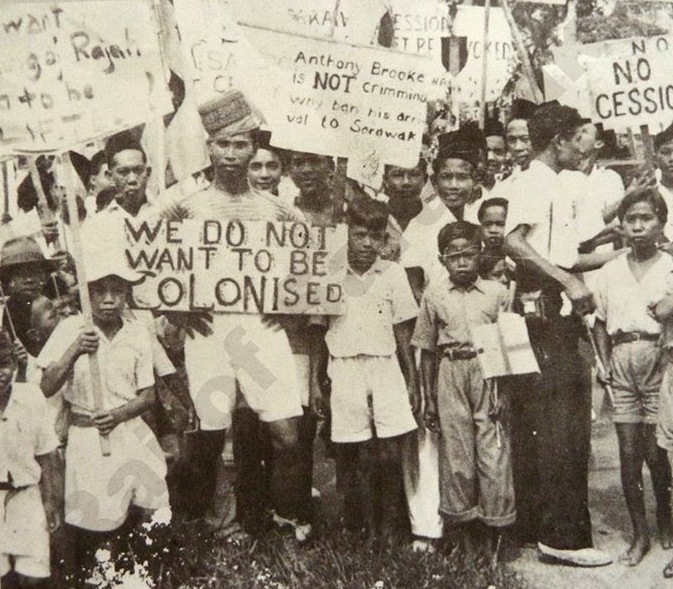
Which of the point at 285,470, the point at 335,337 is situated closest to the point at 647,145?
the point at 335,337

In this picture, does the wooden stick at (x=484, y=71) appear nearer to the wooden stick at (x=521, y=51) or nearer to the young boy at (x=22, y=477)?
the wooden stick at (x=521, y=51)

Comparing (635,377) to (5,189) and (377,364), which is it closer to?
(377,364)

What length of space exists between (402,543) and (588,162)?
1.98 m

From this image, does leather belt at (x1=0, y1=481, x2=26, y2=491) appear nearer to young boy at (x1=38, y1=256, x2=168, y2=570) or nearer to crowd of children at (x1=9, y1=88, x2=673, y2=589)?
crowd of children at (x1=9, y1=88, x2=673, y2=589)

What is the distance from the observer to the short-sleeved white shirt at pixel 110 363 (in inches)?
179

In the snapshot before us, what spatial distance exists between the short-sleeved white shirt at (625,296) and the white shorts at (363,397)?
1.03 m

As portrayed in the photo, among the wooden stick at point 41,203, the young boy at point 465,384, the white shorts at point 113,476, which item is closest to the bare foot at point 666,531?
→ the young boy at point 465,384

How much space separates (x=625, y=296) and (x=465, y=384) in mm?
866

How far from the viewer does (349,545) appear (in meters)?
4.59

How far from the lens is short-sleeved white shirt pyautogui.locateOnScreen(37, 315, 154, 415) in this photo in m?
4.55

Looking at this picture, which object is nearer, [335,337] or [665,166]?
[335,337]

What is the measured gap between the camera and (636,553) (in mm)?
4723

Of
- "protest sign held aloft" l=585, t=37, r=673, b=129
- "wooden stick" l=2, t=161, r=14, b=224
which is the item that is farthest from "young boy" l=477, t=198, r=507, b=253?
"wooden stick" l=2, t=161, r=14, b=224

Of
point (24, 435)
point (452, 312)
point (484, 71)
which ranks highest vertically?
point (484, 71)
